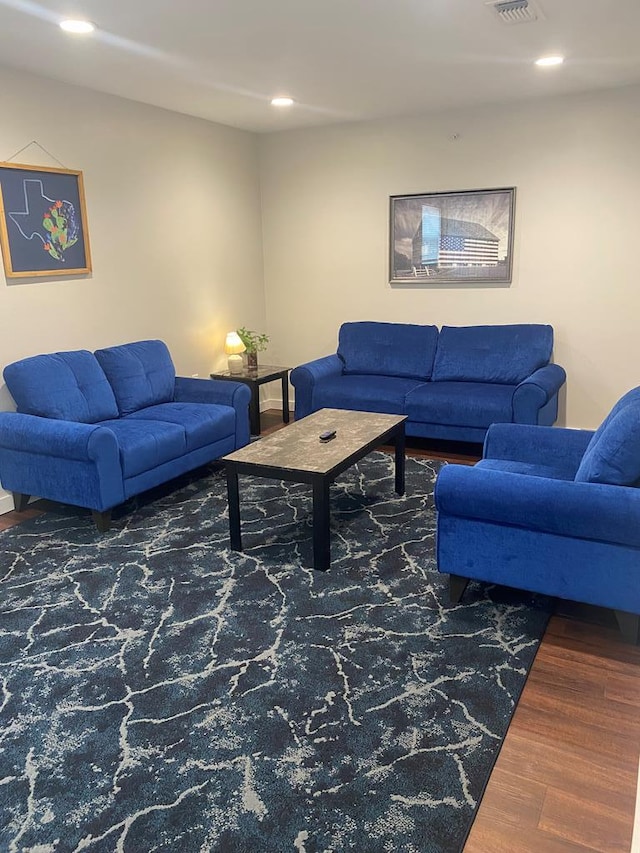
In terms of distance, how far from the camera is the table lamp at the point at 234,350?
5602 millimetres

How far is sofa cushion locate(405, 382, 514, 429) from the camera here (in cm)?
455

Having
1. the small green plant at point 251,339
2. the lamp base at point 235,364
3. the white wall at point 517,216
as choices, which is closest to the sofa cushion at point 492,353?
the white wall at point 517,216

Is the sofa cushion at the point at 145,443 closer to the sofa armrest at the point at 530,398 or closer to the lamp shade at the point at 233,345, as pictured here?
the lamp shade at the point at 233,345

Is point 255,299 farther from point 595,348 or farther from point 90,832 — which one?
point 90,832

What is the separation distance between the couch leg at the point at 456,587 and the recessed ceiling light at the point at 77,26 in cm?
304

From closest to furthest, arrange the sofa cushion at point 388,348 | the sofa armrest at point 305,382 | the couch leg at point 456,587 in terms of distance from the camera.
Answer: the couch leg at point 456,587 < the sofa armrest at point 305,382 < the sofa cushion at point 388,348

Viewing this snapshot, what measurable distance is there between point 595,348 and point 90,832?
4.59m

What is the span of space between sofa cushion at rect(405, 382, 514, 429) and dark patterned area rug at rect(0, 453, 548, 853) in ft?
4.15

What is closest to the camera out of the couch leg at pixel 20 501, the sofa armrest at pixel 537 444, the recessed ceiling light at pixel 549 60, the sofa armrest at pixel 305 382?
the sofa armrest at pixel 537 444

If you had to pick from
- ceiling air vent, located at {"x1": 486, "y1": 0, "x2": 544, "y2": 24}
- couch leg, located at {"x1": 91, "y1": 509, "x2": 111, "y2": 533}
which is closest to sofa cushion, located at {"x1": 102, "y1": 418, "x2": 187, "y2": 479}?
couch leg, located at {"x1": 91, "y1": 509, "x2": 111, "y2": 533}

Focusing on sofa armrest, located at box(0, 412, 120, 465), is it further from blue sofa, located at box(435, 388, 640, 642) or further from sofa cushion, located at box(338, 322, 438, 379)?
sofa cushion, located at box(338, 322, 438, 379)

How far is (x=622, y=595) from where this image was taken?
2.41m

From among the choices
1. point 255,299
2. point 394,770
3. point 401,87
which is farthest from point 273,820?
point 255,299

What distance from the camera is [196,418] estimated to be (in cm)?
426
